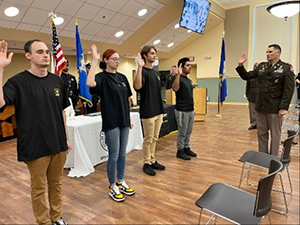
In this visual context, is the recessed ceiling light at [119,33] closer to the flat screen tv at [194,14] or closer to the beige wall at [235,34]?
the flat screen tv at [194,14]

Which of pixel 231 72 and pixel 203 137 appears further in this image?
pixel 231 72

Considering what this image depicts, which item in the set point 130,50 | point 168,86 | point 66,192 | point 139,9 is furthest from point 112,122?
point 130,50

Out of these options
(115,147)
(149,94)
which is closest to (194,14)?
(149,94)

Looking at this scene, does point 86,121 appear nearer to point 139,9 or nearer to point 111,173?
point 111,173

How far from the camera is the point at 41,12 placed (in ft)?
17.4

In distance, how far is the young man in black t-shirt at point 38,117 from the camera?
151 cm

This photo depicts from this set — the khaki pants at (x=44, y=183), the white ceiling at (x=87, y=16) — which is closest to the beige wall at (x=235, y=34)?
the white ceiling at (x=87, y=16)

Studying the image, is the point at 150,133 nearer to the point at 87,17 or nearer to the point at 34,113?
the point at 34,113

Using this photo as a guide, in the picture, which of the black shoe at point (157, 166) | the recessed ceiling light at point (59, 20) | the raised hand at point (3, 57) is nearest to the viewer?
the raised hand at point (3, 57)

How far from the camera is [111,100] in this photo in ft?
7.01

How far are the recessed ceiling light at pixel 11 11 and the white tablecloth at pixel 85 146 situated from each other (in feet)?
10.9

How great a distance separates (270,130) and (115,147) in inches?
80.7

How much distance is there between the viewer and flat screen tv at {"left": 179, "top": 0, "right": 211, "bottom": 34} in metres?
7.17

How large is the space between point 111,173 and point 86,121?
1082mm
